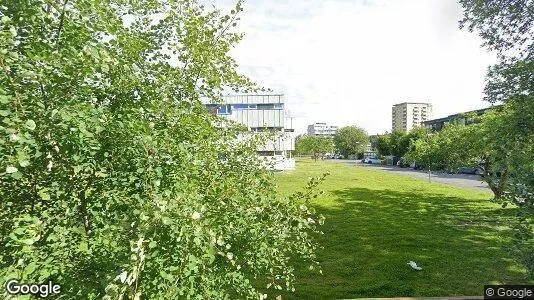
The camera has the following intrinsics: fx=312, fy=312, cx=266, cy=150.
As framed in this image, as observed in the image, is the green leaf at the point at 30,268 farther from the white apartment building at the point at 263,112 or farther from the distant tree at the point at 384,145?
the distant tree at the point at 384,145

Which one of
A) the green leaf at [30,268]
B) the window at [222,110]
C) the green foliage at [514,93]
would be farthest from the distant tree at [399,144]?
the green leaf at [30,268]

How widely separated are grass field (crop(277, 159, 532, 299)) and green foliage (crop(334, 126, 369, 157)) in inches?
3675

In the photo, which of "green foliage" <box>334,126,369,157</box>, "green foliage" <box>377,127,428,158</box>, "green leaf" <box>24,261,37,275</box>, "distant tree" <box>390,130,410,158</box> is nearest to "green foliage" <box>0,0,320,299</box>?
"green leaf" <box>24,261,37,275</box>

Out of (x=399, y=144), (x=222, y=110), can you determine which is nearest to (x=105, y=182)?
(x=222, y=110)

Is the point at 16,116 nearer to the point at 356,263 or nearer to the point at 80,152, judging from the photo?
the point at 80,152

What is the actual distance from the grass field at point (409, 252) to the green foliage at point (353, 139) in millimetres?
93337

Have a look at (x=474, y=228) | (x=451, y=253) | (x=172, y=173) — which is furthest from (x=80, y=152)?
(x=474, y=228)

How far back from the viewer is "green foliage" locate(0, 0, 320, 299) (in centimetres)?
245

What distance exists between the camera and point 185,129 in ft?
12.8

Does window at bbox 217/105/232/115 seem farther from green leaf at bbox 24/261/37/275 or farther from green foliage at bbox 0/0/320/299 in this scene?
green leaf at bbox 24/261/37/275

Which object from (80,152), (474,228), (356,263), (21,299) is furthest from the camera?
(474,228)

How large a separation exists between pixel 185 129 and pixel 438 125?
92646 mm

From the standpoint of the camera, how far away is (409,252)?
10922 mm

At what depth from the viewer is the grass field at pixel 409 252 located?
819 centimetres
